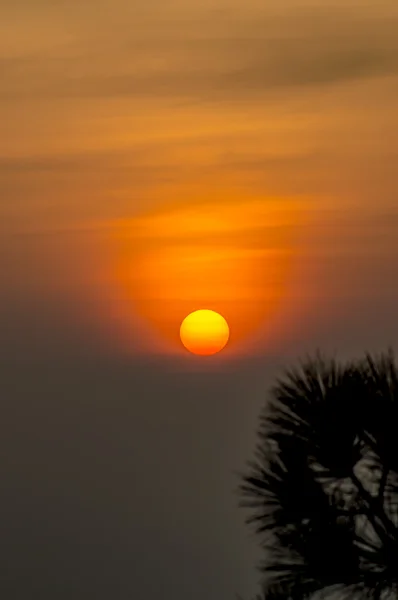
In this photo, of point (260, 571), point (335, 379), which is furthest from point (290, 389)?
point (260, 571)

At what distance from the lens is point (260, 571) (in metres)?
5.12

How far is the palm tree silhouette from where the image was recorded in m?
4.88

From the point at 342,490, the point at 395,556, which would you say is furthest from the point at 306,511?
the point at 395,556

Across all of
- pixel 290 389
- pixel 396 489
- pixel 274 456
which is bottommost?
pixel 396 489

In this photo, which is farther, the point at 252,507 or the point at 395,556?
the point at 252,507

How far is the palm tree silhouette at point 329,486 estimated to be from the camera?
16.0 feet

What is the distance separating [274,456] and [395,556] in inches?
31.3

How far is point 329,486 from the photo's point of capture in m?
5.13

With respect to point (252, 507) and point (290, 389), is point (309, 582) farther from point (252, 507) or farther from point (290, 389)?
point (290, 389)

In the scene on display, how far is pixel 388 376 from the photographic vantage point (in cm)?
503

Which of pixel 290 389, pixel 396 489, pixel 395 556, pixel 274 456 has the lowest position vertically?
pixel 395 556

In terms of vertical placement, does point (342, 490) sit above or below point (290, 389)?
below

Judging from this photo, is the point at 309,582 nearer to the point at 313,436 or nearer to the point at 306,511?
the point at 306,511

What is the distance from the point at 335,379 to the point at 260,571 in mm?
1069
